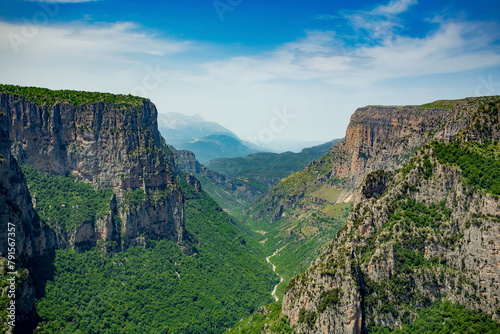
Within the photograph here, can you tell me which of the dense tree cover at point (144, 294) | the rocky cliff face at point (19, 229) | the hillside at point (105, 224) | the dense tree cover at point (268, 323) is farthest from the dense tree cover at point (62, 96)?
the dense tree cover at point (268, 323)

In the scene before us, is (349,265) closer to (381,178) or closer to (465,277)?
(465,277)

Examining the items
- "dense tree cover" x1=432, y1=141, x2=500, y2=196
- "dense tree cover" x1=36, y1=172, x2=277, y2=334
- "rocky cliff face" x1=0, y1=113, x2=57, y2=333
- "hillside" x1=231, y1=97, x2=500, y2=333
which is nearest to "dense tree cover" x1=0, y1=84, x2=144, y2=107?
"rocky cliff face" x1=0, y1=113, x2=57, y2=333

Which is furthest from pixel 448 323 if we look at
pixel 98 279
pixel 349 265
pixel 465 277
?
pixel 98 279

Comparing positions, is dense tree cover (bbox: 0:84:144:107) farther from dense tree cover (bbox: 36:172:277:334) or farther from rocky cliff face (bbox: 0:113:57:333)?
dense tree cover (bbox: 36:172:277:334)

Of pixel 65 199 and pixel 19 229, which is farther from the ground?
pixel 19 229

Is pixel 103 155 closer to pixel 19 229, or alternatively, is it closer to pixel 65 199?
pixel 65 199

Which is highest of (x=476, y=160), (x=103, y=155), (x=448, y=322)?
(x=476, y=160)

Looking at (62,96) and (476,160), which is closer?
(476,160)

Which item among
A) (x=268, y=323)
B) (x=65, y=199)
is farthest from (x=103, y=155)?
(x=268, y=323)
